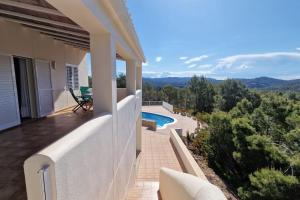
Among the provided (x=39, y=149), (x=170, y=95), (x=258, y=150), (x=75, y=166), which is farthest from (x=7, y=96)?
(x=170, y=95)

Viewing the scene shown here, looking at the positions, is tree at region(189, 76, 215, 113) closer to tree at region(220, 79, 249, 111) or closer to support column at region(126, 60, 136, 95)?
tree at region(220, 79, 249, 111)

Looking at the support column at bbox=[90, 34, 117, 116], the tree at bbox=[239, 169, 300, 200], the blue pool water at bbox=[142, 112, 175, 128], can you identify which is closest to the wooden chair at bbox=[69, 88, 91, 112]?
the support column at bbox=[90, 34, 117, 116]

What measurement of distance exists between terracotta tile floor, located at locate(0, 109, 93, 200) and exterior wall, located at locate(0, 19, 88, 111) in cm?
205

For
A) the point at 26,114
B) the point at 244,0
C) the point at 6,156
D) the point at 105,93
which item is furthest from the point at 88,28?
the point at 244,0

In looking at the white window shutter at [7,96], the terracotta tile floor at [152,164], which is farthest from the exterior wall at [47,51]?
the terracotta tile floor at [152,164]

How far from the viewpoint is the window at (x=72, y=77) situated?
8219 millimetres

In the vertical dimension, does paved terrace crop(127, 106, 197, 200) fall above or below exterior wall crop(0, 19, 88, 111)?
below

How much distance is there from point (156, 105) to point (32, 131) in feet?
75.1

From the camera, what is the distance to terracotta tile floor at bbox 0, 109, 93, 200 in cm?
226

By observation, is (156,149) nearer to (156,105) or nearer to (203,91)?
(156,105)

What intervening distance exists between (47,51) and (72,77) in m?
2.23

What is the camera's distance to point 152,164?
28.1ft

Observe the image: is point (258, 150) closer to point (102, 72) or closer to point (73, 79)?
point (102, 72)

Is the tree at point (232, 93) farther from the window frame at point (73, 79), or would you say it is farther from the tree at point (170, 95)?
the window frame at point (73, 79)
